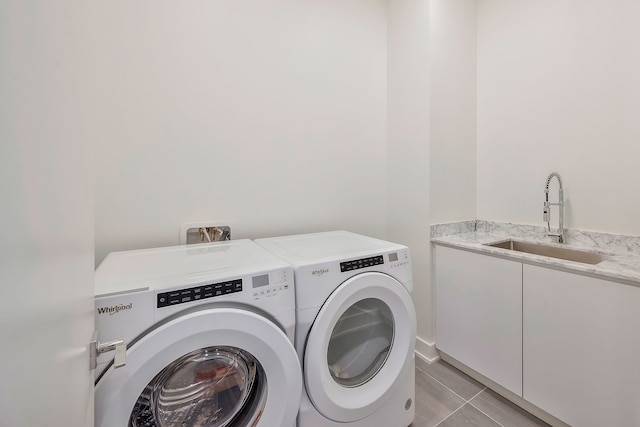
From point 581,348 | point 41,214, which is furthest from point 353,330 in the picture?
point 41,214

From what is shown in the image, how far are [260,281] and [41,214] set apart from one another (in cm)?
66

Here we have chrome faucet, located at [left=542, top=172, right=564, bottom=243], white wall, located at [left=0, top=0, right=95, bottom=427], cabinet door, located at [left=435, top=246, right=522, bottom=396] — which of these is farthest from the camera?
chrome faucet, located at [left=542, top=172, right=564, bottom=243]

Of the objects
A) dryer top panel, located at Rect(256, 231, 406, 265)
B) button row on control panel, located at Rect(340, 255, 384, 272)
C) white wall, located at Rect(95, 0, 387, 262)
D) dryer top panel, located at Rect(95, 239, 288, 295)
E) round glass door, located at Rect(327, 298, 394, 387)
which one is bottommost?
round glass door, located at Rect(327, 298, 394, 387)

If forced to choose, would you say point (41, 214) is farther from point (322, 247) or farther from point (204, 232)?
point (204, 232)

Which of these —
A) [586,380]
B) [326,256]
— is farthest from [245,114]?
[586,380]

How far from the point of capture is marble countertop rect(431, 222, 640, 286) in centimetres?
111

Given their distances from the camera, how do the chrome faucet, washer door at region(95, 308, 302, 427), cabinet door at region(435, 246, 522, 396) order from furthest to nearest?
1. the chrome faucet
2. cabinet door at region(435, 246, 522, 396)
3. washer door at region(95, 308, 302, 427)

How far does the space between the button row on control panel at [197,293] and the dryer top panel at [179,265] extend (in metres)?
0.03

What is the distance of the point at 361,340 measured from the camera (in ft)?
4.33

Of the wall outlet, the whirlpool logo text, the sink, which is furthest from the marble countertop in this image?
the whirlpool logo text

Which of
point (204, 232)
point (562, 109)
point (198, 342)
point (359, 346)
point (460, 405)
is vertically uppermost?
point (562, 109)

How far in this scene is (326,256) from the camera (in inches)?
43.7

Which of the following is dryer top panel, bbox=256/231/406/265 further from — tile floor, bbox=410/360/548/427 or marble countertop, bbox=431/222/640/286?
tile floor, bbox=410/360/548/427

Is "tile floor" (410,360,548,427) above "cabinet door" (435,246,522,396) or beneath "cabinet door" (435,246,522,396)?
beneath
